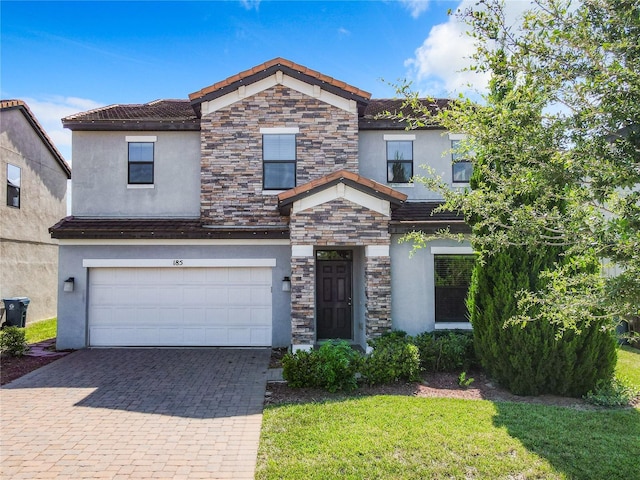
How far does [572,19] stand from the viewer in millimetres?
3709

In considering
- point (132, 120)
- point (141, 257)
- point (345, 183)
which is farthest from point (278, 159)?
point (141, 257)

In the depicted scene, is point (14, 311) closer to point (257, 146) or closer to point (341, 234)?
point (257, 146)

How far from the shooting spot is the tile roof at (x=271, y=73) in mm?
12094

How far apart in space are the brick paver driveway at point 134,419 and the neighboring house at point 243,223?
1.78 meters

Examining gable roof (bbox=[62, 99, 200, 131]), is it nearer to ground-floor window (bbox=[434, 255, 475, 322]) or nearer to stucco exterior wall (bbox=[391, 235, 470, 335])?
stucco exterior wall (bbox=[391, 235, 470, 335])

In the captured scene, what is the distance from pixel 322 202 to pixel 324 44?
5052mm

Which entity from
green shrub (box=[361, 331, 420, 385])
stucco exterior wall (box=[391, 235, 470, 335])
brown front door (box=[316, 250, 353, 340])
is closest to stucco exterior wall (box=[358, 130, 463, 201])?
stucco exterior wall (box=[391, 235, 470, 335])

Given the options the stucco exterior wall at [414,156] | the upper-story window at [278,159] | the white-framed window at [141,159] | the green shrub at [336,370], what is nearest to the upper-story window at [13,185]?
the white-framed window at [141,159]

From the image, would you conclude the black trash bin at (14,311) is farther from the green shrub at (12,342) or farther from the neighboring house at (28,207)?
the green shrub at (12,342)

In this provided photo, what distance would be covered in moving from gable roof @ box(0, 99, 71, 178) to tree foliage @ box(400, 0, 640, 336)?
1721cm

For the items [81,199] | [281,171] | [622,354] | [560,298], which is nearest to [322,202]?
[281,171]

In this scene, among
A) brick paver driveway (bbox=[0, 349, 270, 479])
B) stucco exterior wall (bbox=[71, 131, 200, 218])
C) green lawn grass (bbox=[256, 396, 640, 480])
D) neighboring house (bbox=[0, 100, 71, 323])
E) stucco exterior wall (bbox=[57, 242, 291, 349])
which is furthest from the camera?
neighboring house (bbox=[0, 100, 71, 323])

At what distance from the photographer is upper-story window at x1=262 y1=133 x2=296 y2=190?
40.9 feet

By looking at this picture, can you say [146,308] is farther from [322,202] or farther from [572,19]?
[572,19]
